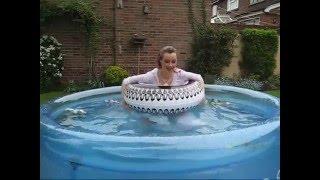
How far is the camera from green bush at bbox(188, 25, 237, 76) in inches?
108

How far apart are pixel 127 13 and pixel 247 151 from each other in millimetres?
1030

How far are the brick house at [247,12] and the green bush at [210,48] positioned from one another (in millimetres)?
78

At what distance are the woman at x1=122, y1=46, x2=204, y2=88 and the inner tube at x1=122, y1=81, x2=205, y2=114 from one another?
0.03 meters

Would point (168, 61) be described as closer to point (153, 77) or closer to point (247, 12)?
point (153, 77)

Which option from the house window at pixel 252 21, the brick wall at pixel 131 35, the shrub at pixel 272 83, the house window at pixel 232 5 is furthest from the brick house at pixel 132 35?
the shrub at pixel 272 83

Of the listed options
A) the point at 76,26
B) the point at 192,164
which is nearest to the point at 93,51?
the point at 76,26

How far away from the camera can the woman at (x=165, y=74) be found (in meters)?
2.70

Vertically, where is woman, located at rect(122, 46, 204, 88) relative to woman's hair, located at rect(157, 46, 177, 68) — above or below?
below

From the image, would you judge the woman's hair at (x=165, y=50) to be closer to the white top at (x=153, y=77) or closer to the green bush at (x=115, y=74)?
the white top at (x=153, y=77)

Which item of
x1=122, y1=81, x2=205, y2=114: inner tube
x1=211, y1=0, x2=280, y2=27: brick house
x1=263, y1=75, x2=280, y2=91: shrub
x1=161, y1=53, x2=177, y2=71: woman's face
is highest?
x1=211, y1=0, x2=280, y2=27: brick house

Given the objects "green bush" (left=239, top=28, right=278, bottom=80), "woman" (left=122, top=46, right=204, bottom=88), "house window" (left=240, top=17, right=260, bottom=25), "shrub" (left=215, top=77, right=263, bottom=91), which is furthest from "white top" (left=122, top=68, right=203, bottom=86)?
"house window" (left=240, top=17, right=260, bottom=25)

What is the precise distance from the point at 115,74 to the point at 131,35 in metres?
0.24

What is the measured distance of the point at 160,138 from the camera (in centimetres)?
232

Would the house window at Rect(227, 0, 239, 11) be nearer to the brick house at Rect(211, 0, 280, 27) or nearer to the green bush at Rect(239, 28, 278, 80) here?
the brick house at Rect(211, 0, 280, 27)
